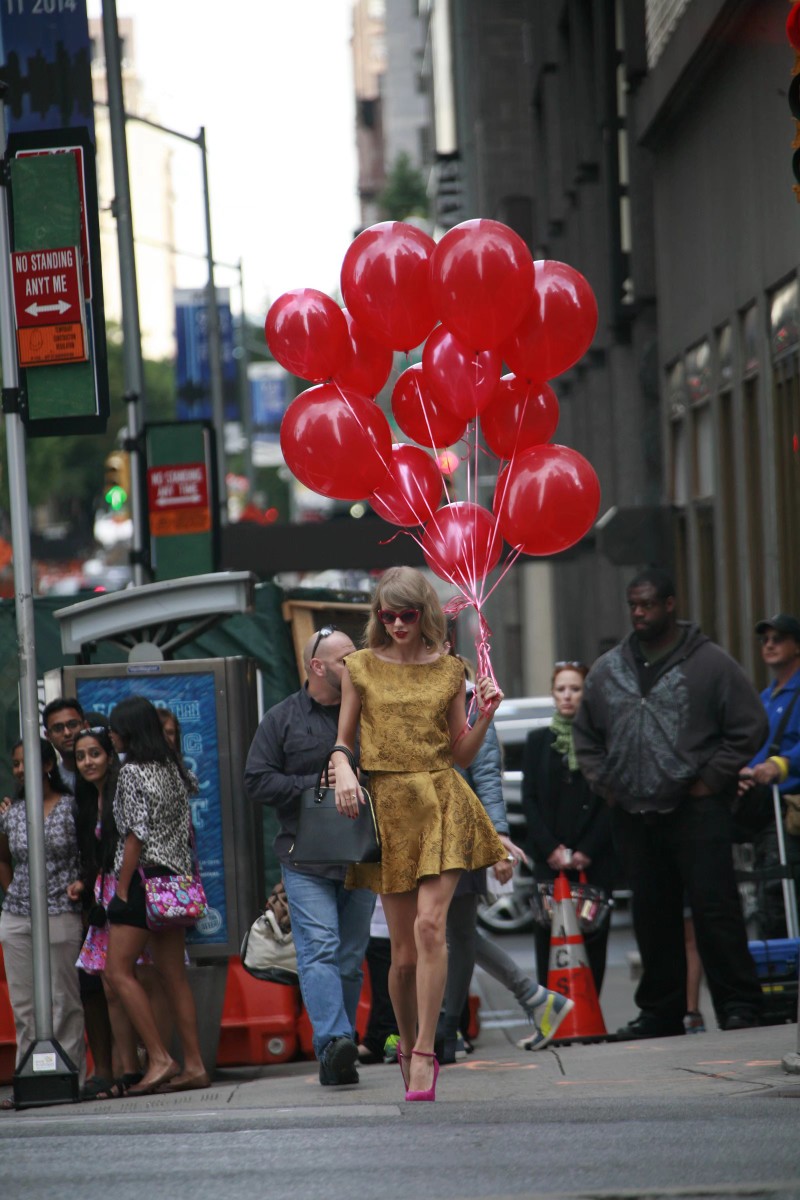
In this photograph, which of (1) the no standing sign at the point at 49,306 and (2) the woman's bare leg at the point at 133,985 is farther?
(1) the no standing sign at the point at 49,306

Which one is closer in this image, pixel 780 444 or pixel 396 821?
pixel 396 821

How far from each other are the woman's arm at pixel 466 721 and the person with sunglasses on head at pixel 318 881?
2.68 ft

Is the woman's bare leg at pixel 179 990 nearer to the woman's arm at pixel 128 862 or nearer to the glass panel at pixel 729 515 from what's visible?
the woman's arm at pixel 128 862

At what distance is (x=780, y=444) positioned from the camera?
15.0 m

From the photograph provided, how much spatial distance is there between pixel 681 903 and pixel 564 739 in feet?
4.47

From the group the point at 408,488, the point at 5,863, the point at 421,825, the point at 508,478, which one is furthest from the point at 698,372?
the point at 421,825

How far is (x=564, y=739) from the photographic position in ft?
36.1

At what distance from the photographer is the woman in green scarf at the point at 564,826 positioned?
10750 mm

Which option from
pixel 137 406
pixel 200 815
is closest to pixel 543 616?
pixel 137 406

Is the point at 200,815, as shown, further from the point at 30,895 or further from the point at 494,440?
the point at 494,440

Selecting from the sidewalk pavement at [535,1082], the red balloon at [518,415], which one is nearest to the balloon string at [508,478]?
the red balloon at [518,415]

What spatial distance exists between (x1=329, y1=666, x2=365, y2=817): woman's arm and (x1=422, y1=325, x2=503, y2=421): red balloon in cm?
220

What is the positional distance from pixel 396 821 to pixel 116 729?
201 centimetres

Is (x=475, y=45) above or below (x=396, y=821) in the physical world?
above
